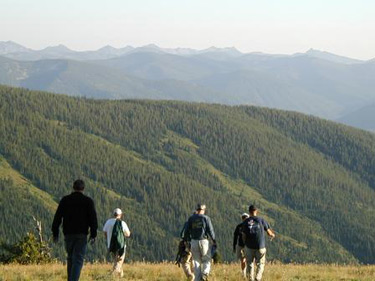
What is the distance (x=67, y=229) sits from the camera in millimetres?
15758

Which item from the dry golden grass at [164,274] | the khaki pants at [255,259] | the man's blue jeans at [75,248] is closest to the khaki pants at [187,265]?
the dry golden grass at [164,274]

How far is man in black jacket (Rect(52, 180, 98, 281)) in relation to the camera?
1570 cm

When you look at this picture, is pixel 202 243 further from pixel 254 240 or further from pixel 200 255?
pixel 254 240

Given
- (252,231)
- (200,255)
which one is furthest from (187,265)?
(252,231)

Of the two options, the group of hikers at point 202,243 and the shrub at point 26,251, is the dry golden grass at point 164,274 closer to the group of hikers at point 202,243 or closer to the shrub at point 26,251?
the group of hikers at point 202,243

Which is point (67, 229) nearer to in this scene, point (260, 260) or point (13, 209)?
point (260, 260)

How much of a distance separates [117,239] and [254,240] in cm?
475

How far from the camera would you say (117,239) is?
20.6m

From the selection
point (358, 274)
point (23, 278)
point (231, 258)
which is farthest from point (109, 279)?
point (231, 258)

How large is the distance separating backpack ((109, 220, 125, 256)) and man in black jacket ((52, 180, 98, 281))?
477 cm

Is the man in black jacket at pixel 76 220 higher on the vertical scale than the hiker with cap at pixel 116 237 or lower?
higher

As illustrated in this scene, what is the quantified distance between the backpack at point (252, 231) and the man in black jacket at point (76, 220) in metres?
5.83

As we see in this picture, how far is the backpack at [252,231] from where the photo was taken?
1942cm

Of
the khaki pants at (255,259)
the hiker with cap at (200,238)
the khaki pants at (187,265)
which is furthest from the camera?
the khaki pants at (187,265)
